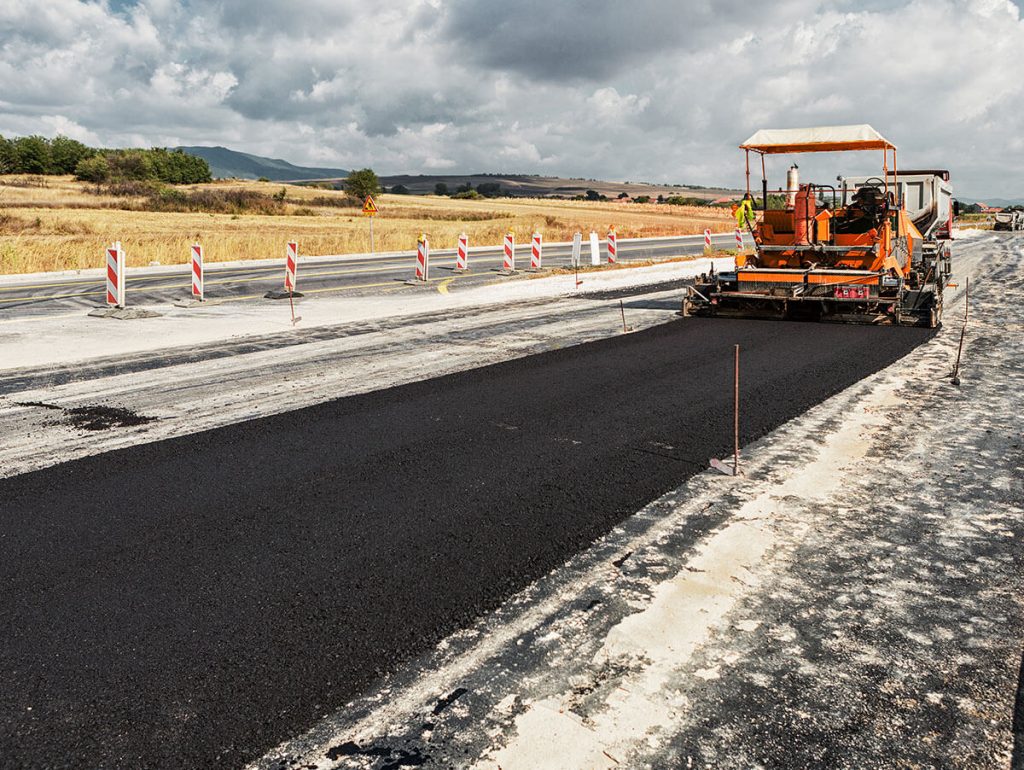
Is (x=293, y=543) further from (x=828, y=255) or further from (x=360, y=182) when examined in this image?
(x=360, y=182)

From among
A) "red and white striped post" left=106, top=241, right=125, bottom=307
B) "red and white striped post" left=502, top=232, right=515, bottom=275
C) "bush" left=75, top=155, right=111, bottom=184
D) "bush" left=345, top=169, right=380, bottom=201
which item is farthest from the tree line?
"red and white striped post" left=106, top=241, right=125, bottom=307

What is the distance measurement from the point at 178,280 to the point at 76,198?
46197mm

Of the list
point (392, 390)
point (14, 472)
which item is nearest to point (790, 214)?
point (392, 390)

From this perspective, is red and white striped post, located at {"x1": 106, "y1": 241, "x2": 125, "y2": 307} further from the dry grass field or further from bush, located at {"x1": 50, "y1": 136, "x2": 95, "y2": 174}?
bush, located at {"x1": 50, "y1": 136, "x2": 95, "y2": 174}

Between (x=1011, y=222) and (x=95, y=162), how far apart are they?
84721 millimetres

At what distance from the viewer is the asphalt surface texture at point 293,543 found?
3.16 meters

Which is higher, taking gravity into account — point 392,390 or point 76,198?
point 76,198

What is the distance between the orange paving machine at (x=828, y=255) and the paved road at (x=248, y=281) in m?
9.24

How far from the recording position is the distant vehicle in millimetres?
56625

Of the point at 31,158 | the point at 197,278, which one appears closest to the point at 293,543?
the point at 197,278

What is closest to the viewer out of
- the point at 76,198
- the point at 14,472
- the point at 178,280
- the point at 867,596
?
the point at 867,596

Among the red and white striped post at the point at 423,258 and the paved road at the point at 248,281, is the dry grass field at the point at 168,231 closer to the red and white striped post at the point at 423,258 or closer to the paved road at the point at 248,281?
the paved road at the point at 248,281

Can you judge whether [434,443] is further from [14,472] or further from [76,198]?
[76,198]

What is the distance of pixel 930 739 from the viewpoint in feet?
9.55
